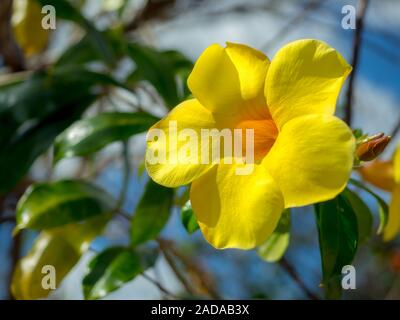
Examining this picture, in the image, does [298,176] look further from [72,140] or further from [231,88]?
[72,140]

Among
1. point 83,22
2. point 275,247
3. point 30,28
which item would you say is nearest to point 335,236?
point 275,247

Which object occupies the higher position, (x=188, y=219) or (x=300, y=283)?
(x=188, y=219)

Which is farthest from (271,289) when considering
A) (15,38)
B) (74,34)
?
(15,38)

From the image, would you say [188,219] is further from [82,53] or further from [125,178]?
[82,53]

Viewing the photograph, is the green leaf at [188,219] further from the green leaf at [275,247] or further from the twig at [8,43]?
the twig at [8,43]

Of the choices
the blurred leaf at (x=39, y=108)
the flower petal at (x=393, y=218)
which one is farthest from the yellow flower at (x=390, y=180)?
the blurred leaf at (x=39, y=108)

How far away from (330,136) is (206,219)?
0.46 ft

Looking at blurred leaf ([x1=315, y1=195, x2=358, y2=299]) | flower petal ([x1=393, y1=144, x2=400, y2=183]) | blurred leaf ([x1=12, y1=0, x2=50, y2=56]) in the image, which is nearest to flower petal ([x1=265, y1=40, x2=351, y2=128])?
blurred leaf ([x1=315, y1=195, x2=358, y2=299])

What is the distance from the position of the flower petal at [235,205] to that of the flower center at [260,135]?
0.16 feet

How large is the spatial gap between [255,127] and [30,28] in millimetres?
757

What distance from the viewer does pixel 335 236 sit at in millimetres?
691

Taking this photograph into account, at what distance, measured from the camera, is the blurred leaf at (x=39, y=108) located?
1060 millimetres

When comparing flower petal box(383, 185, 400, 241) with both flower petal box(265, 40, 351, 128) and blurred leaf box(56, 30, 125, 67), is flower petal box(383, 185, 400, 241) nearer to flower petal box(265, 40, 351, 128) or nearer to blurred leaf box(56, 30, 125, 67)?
flower petal box(265, 40, 351, 128)

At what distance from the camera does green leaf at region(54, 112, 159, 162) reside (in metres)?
0.95
